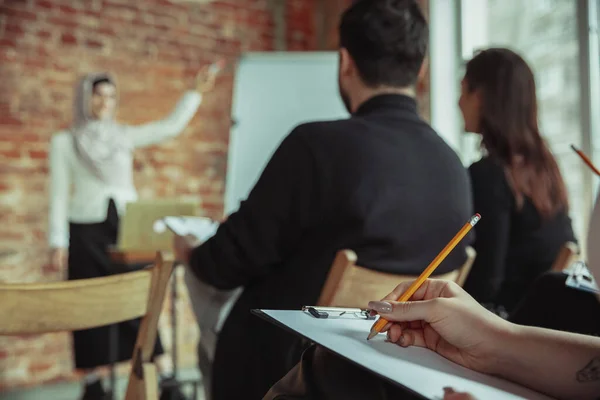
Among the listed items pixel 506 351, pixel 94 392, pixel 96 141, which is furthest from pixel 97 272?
pixel 506 351

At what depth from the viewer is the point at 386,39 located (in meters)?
1.30

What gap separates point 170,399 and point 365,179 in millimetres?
1546

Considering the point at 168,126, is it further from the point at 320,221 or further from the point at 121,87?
the point at 320,221

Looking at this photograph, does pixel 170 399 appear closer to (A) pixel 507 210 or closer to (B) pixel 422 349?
(A) pixel 507 210

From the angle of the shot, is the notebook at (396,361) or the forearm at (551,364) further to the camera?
the forearm at (551,364)

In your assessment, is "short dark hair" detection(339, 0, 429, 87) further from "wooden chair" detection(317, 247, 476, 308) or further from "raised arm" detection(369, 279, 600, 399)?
"raised arm" detection(369, 279, 600, 399)

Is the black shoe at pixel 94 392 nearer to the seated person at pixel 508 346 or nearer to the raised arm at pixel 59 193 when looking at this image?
Answer: the raised arm at pixel 59 193

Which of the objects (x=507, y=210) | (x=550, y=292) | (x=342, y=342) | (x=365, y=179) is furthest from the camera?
(x=507, y=210)

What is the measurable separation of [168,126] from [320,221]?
2295 millimetres

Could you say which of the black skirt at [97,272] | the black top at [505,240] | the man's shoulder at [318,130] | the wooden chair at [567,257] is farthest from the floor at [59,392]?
the man's shoulder at [318,130]

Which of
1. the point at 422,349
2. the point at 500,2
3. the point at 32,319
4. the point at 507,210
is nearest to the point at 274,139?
the point at 500,2

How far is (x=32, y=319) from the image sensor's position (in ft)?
2.77

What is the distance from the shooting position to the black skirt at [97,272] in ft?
8.84

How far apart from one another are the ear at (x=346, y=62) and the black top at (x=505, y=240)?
549mm
